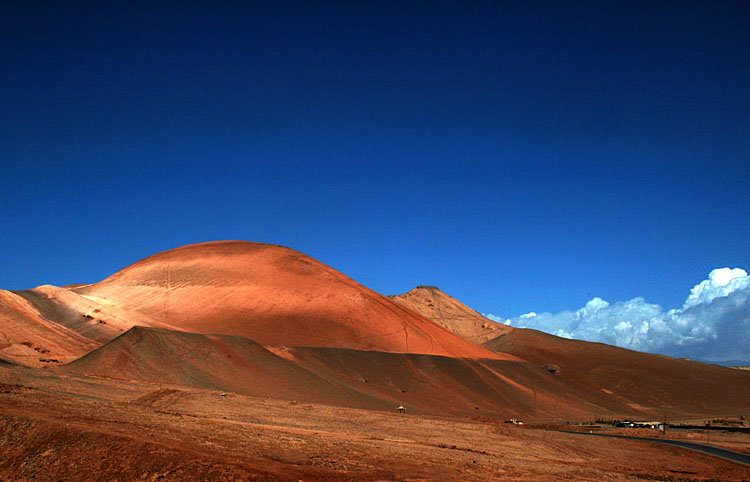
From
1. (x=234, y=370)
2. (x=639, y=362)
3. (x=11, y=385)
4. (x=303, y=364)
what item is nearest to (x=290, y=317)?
(x=303, y=364)

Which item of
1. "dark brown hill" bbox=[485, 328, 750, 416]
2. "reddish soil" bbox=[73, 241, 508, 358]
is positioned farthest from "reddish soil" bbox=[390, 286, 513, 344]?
"reddish soil" bbox=[73, 241, 508, 358]

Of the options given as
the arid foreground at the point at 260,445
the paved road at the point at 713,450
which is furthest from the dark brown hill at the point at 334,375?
the paved road at the point at 713,450

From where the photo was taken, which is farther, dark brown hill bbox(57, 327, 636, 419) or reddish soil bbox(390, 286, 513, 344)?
reddish soil bbox(390, 286, 513, 344)

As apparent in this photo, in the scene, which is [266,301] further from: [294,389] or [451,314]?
[451,314]

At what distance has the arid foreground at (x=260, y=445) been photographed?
14.3 m

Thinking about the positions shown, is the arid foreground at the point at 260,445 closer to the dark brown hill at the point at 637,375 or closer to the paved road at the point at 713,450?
the paved road at the point at 713,450

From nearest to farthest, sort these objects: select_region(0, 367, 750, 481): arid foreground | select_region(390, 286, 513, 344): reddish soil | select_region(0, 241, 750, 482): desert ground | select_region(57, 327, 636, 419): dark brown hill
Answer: select_region(0, 367, 750, 481): arid foreground → select_region(0, 241, 750, 482): desert ground → select_region(57, 327, 636, 419): dark brown hill → select_region(390, 286, 513, 344): reddish soil

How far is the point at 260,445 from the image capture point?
58.8ft

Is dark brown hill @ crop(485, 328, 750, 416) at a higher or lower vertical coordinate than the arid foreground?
higher

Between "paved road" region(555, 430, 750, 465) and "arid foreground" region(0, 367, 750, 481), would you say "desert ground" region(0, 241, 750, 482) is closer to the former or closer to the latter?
"arid foreground" region(0, 367, 750, 481)

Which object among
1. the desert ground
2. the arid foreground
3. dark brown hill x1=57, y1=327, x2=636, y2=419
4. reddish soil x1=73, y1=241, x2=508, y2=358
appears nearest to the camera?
the arid foreground

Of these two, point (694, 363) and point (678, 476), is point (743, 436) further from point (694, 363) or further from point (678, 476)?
point (694, 363)

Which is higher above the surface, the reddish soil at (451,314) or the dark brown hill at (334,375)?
the reddish soil at (451,314)

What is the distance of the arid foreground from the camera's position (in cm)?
1427
